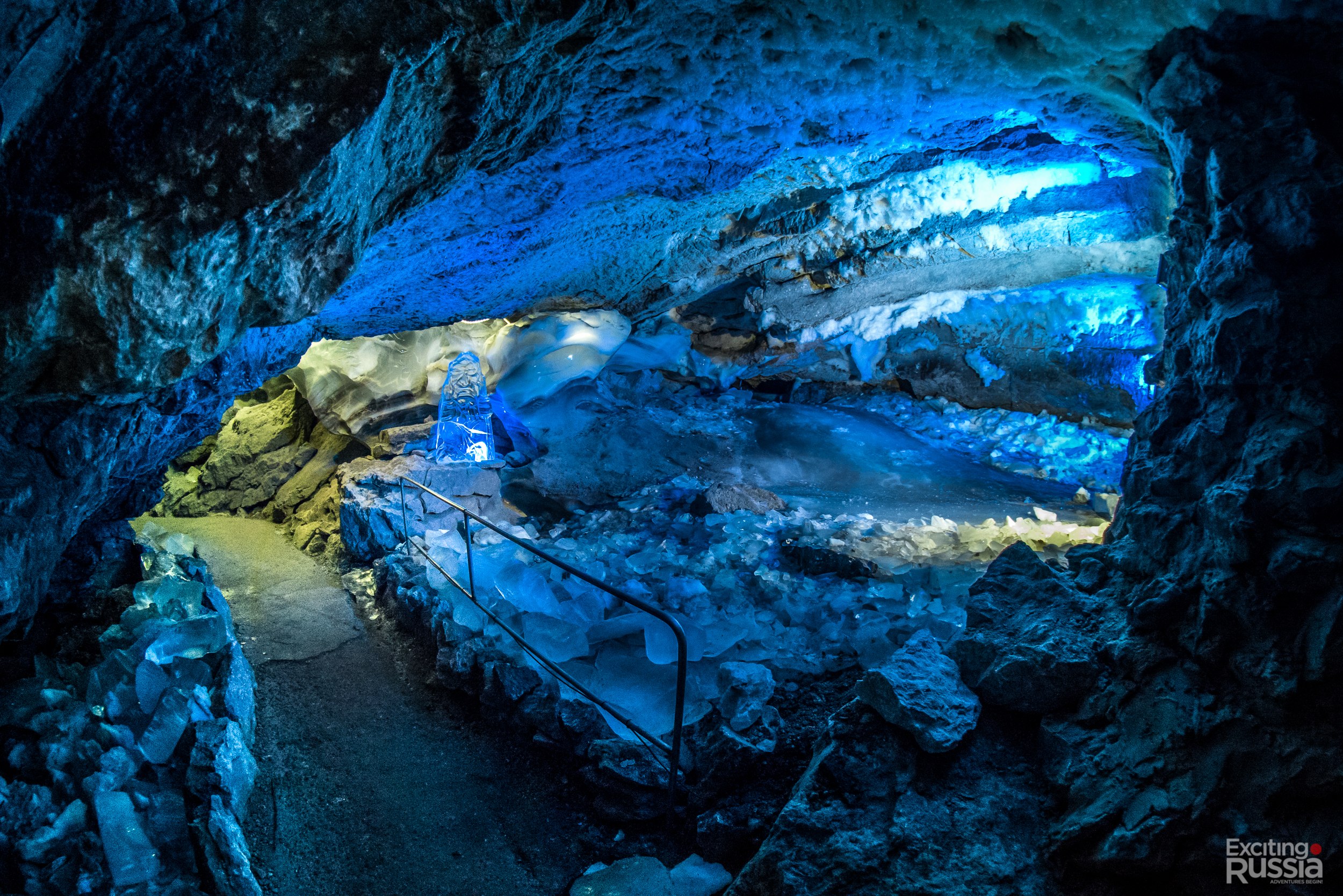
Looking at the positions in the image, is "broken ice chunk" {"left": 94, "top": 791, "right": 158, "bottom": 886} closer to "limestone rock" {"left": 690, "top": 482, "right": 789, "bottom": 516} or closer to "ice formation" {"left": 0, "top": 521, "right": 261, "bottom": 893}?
"ice formation" {"left": 0, "top": 521, "right": 261, "bottom": 893}

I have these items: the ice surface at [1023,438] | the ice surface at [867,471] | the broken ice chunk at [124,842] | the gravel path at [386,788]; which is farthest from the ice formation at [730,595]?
the ice surface at [1023,438]

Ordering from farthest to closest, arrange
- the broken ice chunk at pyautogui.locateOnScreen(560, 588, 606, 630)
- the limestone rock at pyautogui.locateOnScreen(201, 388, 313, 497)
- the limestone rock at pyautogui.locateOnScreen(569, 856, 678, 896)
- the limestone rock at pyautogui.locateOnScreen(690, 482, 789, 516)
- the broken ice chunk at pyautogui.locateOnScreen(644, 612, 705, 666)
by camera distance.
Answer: the limestone rock at pyautogui.locateOnScreen(201, 388, 313, 497), the limestone rock at pyautogui.locateOnScreen(690, 482, 789, 516), the broken ice chunk at pyautogui.locateOnScreen(560, 588, 606, 630), the broken ice chunk at pyautogui.locateOnScreen(644, 612, 705, 666), the limestone rock at pyautogui.locateOnScreen(569, 856, 678, 896)

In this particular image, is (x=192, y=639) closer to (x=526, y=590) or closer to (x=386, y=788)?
(x=386, y=788)

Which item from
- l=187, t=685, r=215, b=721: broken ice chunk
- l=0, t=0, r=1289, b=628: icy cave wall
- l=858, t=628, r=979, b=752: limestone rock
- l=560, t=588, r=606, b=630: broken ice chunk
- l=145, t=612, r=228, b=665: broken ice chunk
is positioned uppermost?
l=0, t=0, r=1289, b=628: icy cave wall

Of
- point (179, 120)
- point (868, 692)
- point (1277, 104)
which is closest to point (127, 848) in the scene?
point (179, 120)

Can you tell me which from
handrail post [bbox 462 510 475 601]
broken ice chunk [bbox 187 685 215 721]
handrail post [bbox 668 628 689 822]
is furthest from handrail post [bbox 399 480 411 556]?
handrail post [bbox 668 628 689 822]

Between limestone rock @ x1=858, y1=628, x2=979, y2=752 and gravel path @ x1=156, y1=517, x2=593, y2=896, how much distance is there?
1.42 metres

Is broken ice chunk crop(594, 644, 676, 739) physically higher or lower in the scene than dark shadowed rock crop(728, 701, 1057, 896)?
lower

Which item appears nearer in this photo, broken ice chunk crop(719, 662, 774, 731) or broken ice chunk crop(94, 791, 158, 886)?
broken ice chunk crop(94, 791, 158, 886)

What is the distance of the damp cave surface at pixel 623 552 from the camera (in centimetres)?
167

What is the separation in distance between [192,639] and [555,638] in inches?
78.3

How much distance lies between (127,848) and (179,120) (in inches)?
103

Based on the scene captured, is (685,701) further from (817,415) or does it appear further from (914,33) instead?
(817,415)

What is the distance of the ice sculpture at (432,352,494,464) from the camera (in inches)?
329
